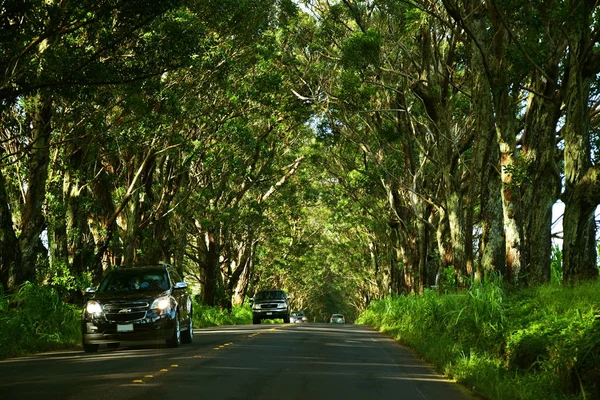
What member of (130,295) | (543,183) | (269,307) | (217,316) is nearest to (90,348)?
(130,295)

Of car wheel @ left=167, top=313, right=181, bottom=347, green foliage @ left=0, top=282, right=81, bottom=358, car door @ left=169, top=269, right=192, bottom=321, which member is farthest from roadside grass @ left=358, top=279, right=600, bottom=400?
green foliage @ left=0, top=282, right=81, bottom=358

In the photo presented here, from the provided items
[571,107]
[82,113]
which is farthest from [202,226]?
[571,107]

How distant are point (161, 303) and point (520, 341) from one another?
25.8 feet

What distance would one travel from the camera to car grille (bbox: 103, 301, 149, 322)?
16.0 meters

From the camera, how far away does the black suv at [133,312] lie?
1592 cm

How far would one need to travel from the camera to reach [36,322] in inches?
690

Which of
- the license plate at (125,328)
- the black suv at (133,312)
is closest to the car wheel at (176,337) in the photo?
the black suv at (133,312)

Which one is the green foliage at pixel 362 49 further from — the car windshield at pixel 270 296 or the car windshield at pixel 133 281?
the car windshield at pixel 270 296

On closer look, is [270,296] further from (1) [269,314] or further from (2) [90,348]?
(2) [90,348]

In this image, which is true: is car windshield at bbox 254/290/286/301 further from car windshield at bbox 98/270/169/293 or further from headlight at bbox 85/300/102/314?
headlight at bbox 85/300/102/314

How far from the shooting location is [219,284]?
139 ft

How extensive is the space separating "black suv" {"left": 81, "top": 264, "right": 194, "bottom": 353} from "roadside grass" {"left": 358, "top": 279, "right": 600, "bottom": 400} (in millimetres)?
4925

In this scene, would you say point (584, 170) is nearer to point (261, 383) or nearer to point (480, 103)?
point (480, 103)

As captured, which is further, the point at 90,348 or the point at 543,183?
the point at 543,183
